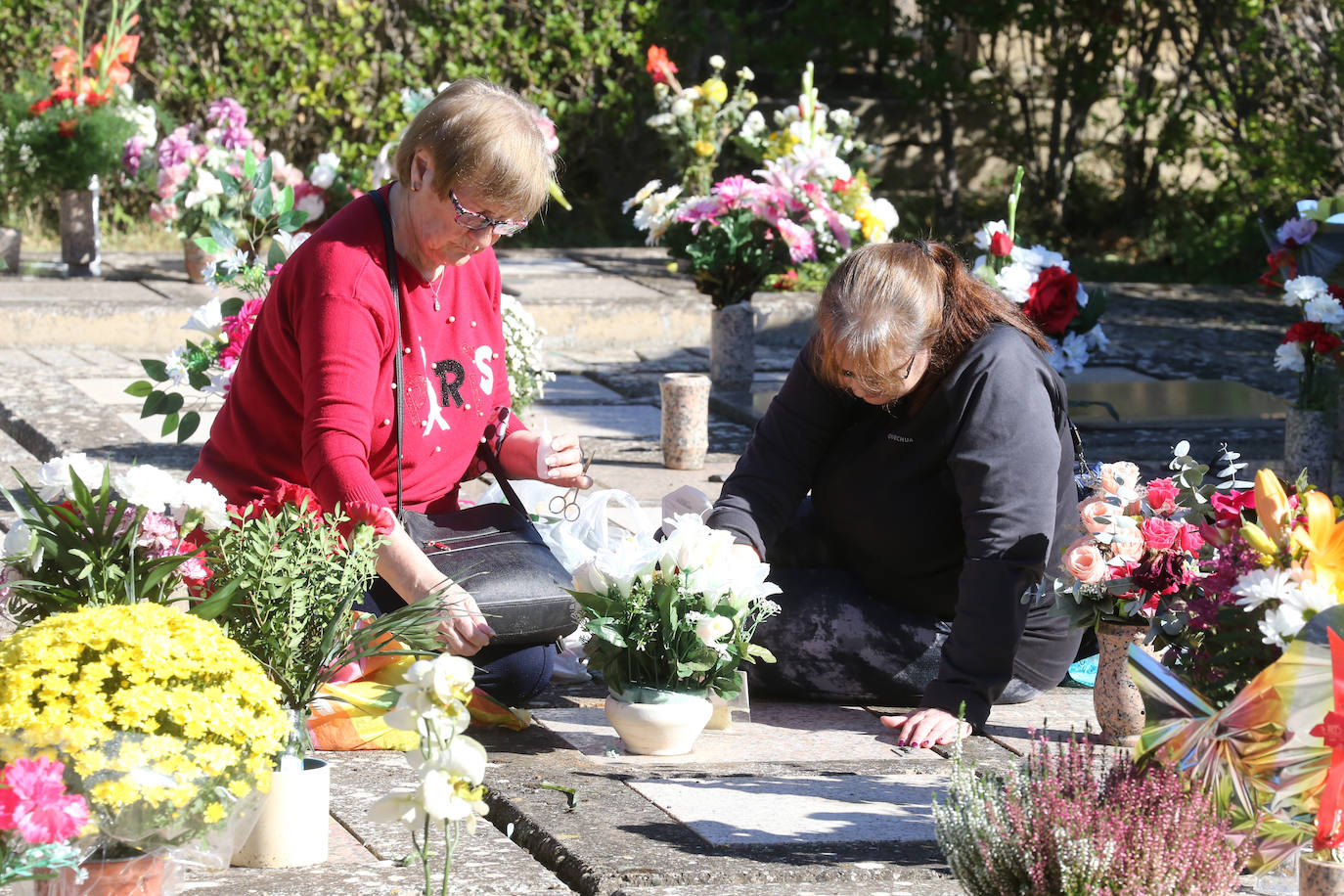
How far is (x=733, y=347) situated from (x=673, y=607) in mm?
3833

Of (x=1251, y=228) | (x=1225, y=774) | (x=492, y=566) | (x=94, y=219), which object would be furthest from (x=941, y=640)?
(x=1251, y=228)

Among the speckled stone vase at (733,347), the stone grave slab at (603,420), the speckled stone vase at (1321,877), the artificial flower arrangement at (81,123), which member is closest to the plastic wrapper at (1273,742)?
the speckled stone vase at (1321,877)

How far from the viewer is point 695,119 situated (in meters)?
8.88

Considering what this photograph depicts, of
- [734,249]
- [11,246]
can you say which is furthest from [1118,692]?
[11,246]

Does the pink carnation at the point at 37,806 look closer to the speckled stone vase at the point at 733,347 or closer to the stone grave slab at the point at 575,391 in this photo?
the stone grave slab at the point at 575,391

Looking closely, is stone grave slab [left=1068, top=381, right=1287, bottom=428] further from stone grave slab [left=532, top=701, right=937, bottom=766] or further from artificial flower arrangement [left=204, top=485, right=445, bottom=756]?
artificial flower arrangement [left=204, top=485, right=445, bottom=756]

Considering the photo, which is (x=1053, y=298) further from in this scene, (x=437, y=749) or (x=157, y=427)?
(x=437, y=749)

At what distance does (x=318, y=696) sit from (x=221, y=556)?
253 mm

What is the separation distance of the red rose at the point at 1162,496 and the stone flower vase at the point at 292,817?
1.57 metres

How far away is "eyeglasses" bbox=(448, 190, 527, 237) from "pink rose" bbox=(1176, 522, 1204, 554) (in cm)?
133

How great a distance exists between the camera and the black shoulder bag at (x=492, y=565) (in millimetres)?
3184

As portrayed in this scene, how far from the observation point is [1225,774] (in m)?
2.17

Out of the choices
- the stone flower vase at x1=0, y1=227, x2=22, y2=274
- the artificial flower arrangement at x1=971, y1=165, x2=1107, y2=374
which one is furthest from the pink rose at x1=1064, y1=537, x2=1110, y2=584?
the stone flower vase at x1=0, y1=227, x2=22, y2=274

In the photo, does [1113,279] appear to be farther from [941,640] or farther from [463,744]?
[463,744]
